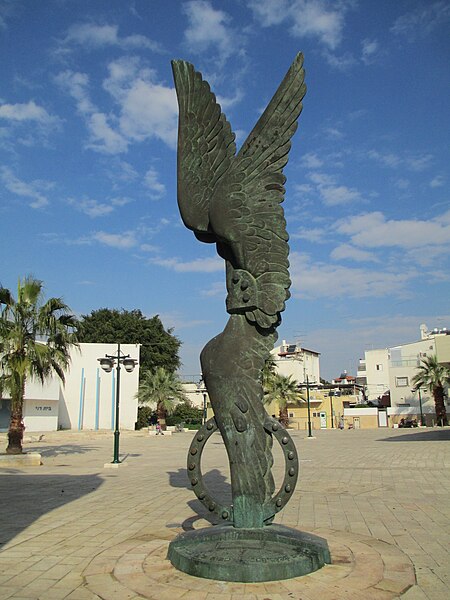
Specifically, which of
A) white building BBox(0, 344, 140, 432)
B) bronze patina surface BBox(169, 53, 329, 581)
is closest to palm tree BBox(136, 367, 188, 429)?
white building BBox(0, 344, 140, 432)

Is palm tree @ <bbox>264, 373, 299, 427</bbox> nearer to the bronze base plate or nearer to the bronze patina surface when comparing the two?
the bronze patina surface

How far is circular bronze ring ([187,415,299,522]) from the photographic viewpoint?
506 centimetres

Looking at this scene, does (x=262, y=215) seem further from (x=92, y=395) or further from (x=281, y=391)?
(x=92, y=395)

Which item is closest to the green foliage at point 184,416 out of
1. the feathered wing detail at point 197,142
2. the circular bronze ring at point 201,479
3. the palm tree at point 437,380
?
the palm tree at point 437,380

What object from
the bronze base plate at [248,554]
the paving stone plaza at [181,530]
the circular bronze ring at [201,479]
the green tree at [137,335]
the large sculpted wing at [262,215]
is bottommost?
the paving stone plaza at [181,530]

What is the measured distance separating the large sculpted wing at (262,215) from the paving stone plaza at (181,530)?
2.44m

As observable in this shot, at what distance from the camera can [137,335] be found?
48.9m

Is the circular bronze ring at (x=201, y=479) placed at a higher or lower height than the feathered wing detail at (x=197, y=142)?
lower

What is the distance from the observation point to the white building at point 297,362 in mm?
63812

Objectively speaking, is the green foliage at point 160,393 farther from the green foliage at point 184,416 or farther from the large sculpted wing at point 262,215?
the large sculpted wing at point 262,215

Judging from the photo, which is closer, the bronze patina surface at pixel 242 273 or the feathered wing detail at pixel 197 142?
the bronze patina surface at pixel 242 273

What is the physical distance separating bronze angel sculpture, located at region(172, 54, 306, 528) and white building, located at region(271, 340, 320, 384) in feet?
155

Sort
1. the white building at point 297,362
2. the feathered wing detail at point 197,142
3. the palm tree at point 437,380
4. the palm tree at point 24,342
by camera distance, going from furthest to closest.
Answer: the white building at point 297,362 → the palm tree at point 437,380 → the palm tree at point 24,342 → the feathered wing detail at point 197,142

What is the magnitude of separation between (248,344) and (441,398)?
3938 cm
